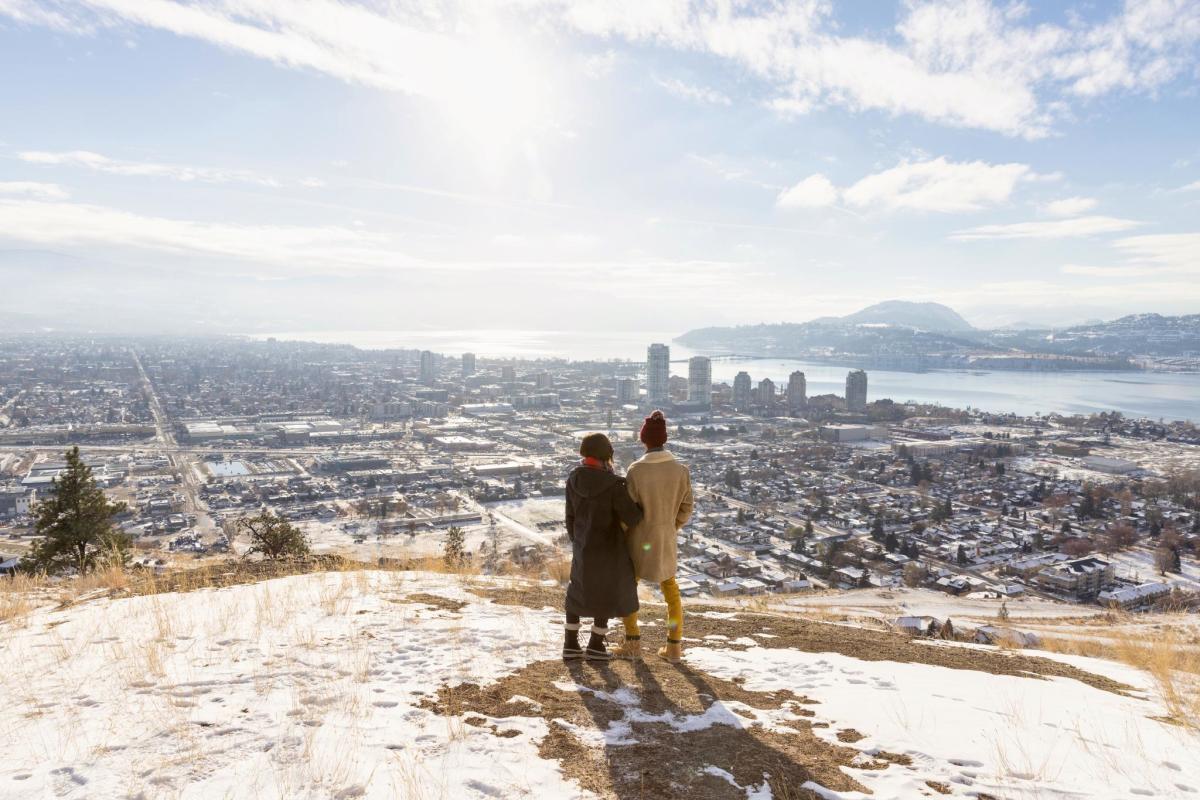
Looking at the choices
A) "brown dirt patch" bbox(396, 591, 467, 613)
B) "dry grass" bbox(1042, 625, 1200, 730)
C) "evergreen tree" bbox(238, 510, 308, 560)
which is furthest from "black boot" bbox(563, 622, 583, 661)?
"evergreen tree" bbox(238, 510, 308, 560)

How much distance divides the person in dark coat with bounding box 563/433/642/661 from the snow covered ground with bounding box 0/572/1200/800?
0.36 meters

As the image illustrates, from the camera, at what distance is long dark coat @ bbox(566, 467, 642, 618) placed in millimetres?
3389

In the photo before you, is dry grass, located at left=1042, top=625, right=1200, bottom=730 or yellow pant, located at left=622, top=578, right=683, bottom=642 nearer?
dry grass, located at left=1042, top=625, right=1200, bottom=730

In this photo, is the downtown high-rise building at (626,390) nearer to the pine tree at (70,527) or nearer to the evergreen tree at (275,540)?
the evergreen tree at (275,540)

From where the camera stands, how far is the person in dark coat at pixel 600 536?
3393 millimetres

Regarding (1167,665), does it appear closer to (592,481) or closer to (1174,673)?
(1174,673)

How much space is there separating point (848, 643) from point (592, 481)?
2355mm

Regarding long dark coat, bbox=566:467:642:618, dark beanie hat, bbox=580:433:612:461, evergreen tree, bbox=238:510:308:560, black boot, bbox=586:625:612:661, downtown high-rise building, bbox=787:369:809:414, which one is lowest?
downtown high-rise building, bbox=787:369:809:414

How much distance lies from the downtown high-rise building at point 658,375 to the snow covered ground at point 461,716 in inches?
2401

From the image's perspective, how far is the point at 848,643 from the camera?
14.4 feet

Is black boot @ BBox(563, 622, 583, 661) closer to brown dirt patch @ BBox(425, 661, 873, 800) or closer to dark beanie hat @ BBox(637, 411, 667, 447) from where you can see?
brown dirt patch @ BBox(425, 661, 873, 800)

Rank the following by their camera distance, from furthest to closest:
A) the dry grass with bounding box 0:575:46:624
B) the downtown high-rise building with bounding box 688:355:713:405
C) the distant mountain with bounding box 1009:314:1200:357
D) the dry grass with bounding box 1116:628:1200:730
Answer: the distant mountain with bounding box 1009:314:1200:357
the downtown high-rise building with bounding box 688:355:713:405
the dry grass with bounding box 0:575:46:624
the dry grass with bounding box 1116:628:1200:730

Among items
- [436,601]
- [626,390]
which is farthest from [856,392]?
[436,601]

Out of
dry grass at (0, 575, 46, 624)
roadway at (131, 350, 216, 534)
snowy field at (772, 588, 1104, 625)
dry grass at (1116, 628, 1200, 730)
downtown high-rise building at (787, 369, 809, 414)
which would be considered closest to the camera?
dry grass at (1116, 628, 1200, 730)
